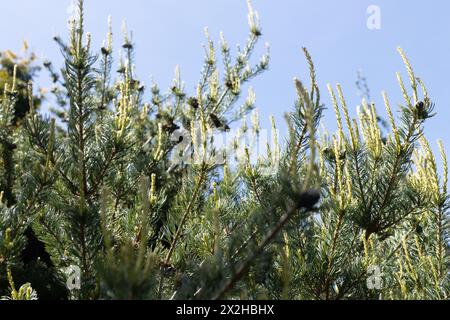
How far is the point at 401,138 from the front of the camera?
2.42 m

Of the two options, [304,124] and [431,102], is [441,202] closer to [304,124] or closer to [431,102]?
[431,102]

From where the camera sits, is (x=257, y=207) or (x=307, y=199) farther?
(x=257, y=207)

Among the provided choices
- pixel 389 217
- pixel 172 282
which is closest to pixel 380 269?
pixel 389 217

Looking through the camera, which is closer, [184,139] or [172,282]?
[172,282]

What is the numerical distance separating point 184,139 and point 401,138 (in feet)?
9.00

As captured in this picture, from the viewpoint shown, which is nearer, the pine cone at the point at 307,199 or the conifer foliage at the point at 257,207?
the pine cone at the point at 307,199

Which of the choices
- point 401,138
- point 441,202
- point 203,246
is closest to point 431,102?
point 401,138

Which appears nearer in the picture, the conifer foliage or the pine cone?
the pine cone

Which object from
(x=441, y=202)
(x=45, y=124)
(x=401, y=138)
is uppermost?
(x=45, y=124)
